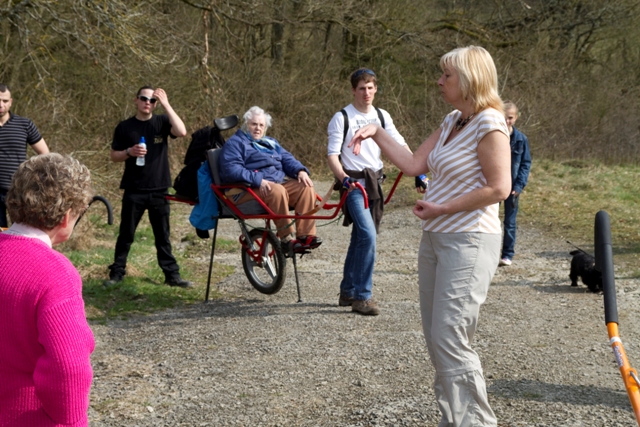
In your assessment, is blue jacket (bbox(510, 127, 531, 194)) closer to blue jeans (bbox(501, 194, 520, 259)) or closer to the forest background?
blue jeans (bbox(501, 194, 520, 259))

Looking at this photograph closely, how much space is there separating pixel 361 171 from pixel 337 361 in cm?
180

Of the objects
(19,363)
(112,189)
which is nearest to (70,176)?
(19,363)

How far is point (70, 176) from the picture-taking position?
243 cm

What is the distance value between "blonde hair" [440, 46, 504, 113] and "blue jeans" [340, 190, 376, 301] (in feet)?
9.55

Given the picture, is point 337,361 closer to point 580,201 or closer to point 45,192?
point 45,192

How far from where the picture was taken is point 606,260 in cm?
225

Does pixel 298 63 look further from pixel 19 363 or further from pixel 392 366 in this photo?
pixel 19 363

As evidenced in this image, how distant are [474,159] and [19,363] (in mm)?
2263

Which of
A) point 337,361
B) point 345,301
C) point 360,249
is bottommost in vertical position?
point 337,361

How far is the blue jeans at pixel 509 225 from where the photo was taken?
9578 mm

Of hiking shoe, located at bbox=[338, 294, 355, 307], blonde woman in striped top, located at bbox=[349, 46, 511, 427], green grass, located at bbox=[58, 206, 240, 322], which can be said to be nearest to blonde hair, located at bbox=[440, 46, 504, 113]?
blonde woman in striped top, located at bbox=[349, 46, 511, 427]

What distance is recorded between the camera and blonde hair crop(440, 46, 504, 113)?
3707 mm

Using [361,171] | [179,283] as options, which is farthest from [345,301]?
[179,283]

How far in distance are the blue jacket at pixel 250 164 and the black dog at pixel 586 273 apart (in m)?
3.12
